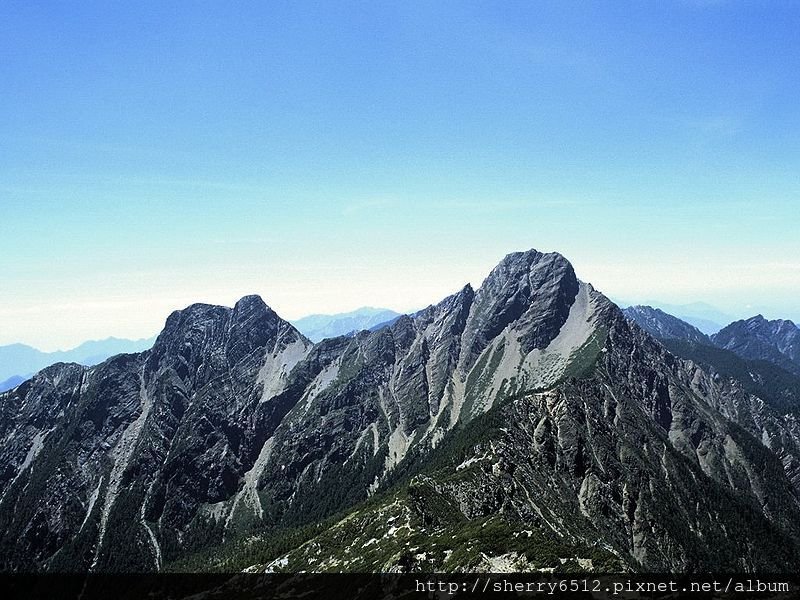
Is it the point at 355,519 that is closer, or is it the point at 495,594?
the point at 495,594

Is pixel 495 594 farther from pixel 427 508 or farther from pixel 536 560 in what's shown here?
pixel 427 508

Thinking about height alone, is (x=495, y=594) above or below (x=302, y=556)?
above

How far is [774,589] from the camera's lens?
79.9m

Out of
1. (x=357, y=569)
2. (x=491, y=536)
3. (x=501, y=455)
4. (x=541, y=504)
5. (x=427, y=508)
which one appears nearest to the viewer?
(x=491, y=536)

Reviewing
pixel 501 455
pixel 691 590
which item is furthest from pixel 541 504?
pixel 691 590

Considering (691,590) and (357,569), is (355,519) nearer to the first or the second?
(357,569)

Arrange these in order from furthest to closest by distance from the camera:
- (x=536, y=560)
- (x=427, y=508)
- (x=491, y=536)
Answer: (x=427, y=508), (x=491, y=536), (x=536, y=560)

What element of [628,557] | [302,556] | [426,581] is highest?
[426,581]

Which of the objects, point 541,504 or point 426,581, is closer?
point 426,581

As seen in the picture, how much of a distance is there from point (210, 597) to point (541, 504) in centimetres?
10484

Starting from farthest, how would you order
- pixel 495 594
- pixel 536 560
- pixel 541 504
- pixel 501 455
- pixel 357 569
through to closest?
pixel 501 455
pixel 541 504
pixel 357 569
pixel 536 560
pixel 495 594

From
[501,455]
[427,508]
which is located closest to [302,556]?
[427,508]

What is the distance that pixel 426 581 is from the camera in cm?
9694

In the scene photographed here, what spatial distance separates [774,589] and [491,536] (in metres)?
47.2
